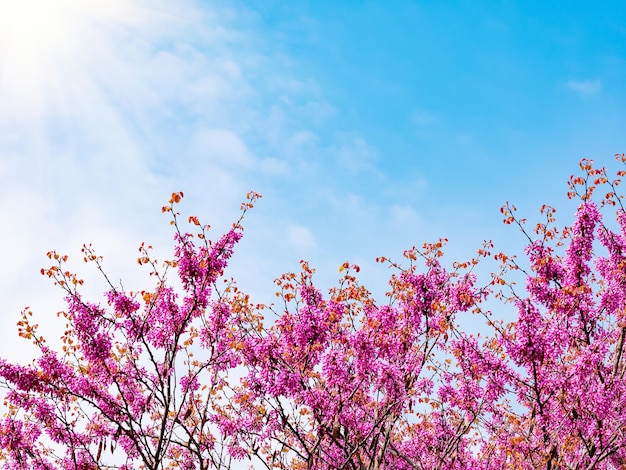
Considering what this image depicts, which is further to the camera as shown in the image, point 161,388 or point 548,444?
point 548,444

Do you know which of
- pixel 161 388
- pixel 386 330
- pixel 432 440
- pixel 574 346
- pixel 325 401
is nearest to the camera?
pixel 161 388

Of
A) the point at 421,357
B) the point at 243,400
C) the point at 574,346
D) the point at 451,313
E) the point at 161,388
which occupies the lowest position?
A: the point at 161,388

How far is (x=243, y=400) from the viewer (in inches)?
438

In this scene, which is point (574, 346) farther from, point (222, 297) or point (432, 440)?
point (222, 297)

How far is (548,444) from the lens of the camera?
1098cm

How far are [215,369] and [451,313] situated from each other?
461cm

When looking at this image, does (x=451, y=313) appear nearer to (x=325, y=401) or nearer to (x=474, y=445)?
(x=325, y=401)

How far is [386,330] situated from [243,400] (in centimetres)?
299

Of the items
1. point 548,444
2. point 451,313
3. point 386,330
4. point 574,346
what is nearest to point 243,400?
point 386,330

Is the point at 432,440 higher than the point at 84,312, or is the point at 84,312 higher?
the point at 432,440

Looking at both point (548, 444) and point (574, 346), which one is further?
point (574, 346)

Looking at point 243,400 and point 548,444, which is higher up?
point 548,444

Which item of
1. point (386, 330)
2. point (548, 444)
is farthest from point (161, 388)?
point (548, 444)

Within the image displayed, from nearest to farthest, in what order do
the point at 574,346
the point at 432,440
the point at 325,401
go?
the point at 325,401
the point at 574,346
the point at 432,440
